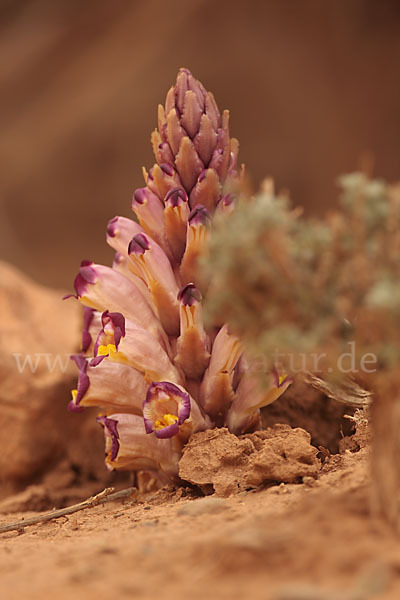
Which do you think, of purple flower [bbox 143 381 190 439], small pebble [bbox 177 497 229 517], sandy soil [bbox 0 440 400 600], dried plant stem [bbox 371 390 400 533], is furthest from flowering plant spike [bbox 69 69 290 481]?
dried plant stem [bbox 371 390 400 533]

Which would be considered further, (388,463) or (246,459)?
(246,459)

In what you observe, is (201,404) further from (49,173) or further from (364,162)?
(49,173)

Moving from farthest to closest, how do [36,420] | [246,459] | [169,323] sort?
[36,420], [169,323], [246,459]

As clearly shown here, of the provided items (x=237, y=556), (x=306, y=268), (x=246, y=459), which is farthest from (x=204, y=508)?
(x=306, y=268)

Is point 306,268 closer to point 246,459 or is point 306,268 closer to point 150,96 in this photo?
point 246,459

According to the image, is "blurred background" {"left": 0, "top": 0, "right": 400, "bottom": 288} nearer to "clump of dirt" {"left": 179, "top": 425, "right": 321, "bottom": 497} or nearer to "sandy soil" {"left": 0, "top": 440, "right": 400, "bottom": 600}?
"clump of dirt" {"left": 179, "top": 425, "right": 321, "bottom": 497}

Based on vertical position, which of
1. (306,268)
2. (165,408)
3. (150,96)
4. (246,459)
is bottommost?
(246,459)

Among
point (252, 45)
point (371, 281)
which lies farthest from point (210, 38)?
point (371, 281)
